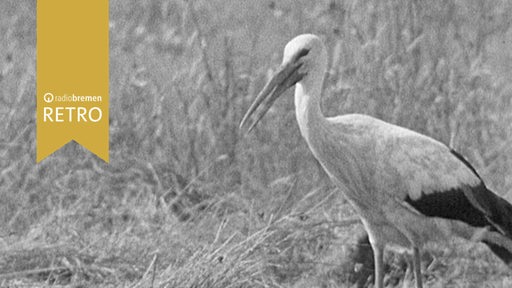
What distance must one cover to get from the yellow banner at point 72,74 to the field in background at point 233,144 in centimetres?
6

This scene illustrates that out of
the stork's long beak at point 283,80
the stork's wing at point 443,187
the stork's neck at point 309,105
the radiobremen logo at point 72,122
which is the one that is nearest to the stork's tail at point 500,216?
the stork's wing at point 443,187

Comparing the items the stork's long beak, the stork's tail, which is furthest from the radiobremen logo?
the stork's tail

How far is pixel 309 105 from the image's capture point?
5.62 metres

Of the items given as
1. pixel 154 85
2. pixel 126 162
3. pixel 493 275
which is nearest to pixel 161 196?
pixel 126 162

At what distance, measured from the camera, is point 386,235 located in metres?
5.88

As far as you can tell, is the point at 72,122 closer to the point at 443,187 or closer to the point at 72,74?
the point at 72,74

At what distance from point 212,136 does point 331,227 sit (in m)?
1.46

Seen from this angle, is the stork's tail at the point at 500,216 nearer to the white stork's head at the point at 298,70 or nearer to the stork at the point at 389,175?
the stork at the point at 389,175

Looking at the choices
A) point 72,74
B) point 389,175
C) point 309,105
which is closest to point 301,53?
point 309,105

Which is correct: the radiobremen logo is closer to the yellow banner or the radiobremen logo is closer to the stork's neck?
the yellow banner

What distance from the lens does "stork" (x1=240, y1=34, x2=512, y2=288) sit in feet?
18.6

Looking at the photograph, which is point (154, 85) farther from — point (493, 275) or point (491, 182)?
point (493, 275)

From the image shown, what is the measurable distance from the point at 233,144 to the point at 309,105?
182 cm

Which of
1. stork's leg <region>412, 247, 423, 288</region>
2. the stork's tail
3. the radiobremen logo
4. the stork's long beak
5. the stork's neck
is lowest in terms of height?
stork's leg <region>412, 247, 423, 288</region>
